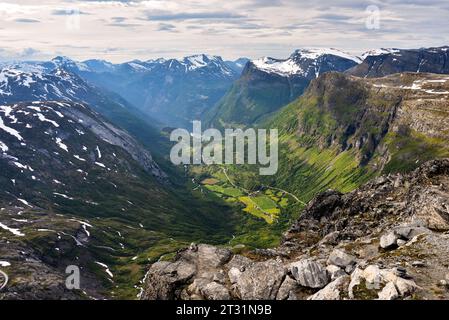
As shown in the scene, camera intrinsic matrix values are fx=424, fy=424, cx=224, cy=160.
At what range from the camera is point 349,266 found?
58188mm

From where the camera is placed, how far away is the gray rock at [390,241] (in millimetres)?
68438

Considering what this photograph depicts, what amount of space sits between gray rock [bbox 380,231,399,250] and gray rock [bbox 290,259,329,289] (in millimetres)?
16905

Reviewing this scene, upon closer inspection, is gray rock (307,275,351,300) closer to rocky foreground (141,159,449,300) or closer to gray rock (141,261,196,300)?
rocky foreground (141,159,449,300)

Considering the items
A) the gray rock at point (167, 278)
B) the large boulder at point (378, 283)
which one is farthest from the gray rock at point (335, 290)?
the gray rock at point (167, 278)

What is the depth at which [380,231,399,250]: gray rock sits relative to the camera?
6844 centimetres

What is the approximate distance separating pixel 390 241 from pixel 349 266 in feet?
47.4

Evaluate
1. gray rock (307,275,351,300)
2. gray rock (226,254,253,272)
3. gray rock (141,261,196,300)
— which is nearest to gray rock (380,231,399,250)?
gray rock (307,275,351,300)

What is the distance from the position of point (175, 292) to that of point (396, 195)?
7224 centimetres

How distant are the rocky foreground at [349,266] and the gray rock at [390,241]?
0.05ft

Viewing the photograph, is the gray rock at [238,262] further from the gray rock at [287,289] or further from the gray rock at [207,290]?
the gray rock at [287,289]
